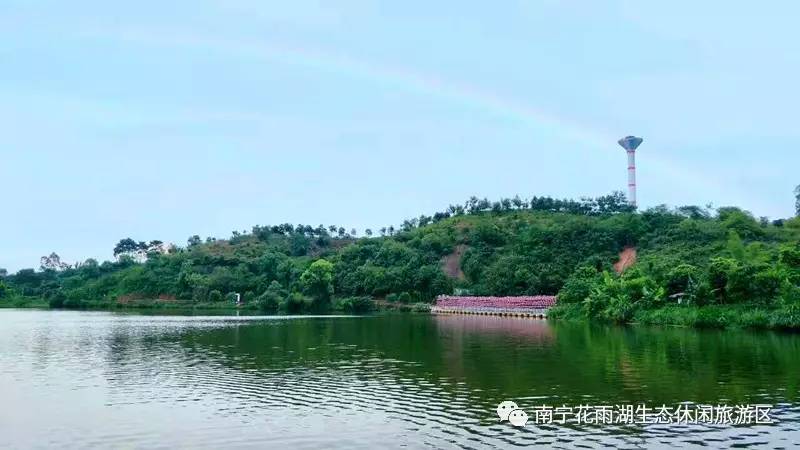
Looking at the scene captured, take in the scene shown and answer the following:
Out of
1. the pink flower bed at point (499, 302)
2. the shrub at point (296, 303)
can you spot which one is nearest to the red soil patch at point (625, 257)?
the pink flower bed at point (499, 302)

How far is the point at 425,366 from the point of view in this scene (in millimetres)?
30234

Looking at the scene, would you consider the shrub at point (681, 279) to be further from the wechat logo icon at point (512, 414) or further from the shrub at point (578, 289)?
the wechat logo icon at point (512, 414)

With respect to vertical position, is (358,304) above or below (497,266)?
below

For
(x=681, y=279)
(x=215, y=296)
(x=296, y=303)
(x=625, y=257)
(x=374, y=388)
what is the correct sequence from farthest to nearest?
(x=215, y=296), (x=296, y=303), (x=625, y=257), (x=681, y=279), (x=374, y=388)

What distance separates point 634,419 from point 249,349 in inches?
959

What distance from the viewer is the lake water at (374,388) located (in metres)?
17.2

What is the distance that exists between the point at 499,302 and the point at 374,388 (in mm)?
58815

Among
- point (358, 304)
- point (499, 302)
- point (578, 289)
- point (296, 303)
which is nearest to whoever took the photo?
point (578, 289)

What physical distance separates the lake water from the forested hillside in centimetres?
1217

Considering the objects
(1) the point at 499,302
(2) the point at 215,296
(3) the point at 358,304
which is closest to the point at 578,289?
(1) the point at 499,302

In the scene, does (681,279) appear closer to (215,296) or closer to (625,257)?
(625,257)

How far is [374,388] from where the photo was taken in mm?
24469

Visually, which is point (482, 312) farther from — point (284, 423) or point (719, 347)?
point (284, 423)

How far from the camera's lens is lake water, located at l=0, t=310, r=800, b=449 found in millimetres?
17188
